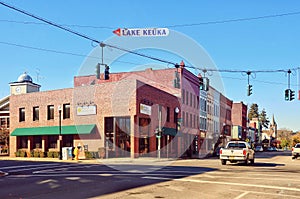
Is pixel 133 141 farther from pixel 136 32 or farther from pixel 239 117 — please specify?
pixel 239 117

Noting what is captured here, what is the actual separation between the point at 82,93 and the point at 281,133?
536ft

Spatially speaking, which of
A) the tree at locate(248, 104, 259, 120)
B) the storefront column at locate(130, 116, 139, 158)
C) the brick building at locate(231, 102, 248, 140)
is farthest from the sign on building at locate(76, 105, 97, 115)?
the tree at locate(248, 104, 259, 120)

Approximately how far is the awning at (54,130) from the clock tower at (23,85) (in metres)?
13.1

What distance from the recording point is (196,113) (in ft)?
192

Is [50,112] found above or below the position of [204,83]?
below

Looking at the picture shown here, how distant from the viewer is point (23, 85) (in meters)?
60.0

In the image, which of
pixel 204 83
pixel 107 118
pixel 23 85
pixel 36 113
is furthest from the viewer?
pixel 23 85

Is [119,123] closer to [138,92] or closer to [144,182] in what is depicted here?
[138,92]

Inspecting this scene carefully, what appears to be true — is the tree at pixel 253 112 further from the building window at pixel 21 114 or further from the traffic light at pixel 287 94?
the traffic light at pixel 287 94

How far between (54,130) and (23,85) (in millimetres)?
19240

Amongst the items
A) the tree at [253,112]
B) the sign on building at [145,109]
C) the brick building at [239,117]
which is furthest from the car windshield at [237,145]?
the tree at [253,112]

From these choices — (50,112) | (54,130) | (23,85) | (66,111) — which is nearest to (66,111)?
(66,111)

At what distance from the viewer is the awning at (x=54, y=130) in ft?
135

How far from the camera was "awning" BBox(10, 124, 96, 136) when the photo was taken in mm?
41281
